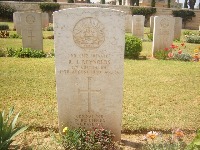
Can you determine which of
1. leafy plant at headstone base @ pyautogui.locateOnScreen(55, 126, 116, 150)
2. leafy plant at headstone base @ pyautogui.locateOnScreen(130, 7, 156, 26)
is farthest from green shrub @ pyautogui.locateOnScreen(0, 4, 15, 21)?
leafy plant at headstone base @ pyautogui.locateOnScreen(55, 126, 116, 150)

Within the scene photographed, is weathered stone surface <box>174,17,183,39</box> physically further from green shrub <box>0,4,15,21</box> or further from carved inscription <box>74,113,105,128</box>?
green shrub <box>0,4,15,21</box>

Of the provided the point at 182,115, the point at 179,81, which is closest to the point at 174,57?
the point at 179,81

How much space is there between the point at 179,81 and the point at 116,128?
4.27 meters

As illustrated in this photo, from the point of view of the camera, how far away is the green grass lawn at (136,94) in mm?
4719

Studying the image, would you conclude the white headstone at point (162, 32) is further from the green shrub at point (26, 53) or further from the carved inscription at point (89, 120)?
the carved inscription at point (89, 120)

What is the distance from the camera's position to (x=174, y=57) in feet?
36.9

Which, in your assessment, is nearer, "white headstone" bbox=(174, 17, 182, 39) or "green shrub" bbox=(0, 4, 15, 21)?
"white headstone" bbox=(174, 17, 182, 39)

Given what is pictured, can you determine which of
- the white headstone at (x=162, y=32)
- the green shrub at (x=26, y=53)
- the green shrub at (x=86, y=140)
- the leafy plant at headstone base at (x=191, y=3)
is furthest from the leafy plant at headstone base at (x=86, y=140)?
the leafy plant at headstone base at (x=191, y=3)

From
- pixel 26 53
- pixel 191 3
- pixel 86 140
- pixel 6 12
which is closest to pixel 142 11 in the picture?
pixel 191 3

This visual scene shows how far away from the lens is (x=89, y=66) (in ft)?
12.2

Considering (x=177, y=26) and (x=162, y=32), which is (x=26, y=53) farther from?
(x=177, y=26)

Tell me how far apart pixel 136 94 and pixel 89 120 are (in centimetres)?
261

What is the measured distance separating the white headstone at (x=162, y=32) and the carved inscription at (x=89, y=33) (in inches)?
321

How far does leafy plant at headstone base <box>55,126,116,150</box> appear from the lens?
354 centimetres
